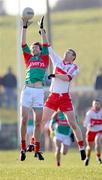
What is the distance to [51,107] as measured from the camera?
22.4m

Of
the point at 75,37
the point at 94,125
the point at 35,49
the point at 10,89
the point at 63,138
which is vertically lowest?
the point at 10,89

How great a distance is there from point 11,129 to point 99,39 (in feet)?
42.3

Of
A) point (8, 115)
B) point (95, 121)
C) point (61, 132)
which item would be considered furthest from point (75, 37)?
point (95, 121)

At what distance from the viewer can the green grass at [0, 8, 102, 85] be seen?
177 feet

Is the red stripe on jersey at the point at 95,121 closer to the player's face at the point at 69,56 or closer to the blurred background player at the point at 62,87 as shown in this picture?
the blurred background player at the point at 62,87

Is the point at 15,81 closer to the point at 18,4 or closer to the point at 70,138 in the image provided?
the point at 18,4

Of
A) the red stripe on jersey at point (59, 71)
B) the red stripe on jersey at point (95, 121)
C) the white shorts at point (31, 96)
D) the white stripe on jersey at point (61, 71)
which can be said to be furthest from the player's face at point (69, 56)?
the red stripe on jersey at point (95, 121)

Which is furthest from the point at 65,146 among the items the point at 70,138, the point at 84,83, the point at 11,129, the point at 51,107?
the point at 84,83

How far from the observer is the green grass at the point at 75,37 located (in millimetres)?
53844

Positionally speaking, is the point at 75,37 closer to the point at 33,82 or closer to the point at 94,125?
the point at 94,125

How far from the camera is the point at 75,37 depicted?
181 ft

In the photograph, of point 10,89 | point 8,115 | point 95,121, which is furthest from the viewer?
point 8,115

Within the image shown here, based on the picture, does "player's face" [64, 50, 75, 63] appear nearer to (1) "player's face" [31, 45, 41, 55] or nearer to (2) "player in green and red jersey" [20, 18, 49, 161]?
(2) "player in green and red jersey" [20, 18, 49, 161]

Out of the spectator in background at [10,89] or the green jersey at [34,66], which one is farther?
the spectator in background at [10,89]
